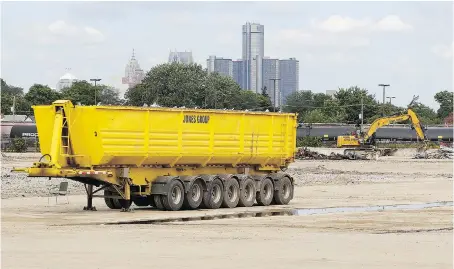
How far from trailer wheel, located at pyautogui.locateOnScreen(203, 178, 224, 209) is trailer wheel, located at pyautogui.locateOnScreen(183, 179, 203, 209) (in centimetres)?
19

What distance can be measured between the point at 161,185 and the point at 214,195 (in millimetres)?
2129

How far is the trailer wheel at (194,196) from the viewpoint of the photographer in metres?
32.6

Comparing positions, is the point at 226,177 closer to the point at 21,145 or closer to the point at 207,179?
the point at 207,179

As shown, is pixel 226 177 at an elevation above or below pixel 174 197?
above

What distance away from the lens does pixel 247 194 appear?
115 ft

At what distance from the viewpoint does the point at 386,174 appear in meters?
63.6

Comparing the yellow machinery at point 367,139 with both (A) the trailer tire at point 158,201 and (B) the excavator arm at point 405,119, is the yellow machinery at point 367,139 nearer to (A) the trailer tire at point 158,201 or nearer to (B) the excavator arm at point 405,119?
(B) the excavator arm at point 405,119

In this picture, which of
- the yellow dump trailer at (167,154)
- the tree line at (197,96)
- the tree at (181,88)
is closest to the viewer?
the yellow dump trailer at (167,154)

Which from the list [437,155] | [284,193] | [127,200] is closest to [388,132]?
[437,155]

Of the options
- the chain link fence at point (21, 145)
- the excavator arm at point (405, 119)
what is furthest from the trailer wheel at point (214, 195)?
the chain link fence at point (21, 145)

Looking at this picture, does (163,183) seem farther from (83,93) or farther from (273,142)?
(83,93)

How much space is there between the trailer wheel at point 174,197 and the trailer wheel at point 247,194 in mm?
2687

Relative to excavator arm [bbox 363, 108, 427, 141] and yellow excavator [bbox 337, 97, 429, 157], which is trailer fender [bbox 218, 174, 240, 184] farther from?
yellow excavator [bbox 337, 97, 429, 157]

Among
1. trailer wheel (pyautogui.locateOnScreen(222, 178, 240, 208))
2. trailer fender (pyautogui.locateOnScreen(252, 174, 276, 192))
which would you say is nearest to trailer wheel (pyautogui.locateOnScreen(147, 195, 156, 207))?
trailer wheel (pyautogui.locateOnScreen(222, 178, 240, 208))
